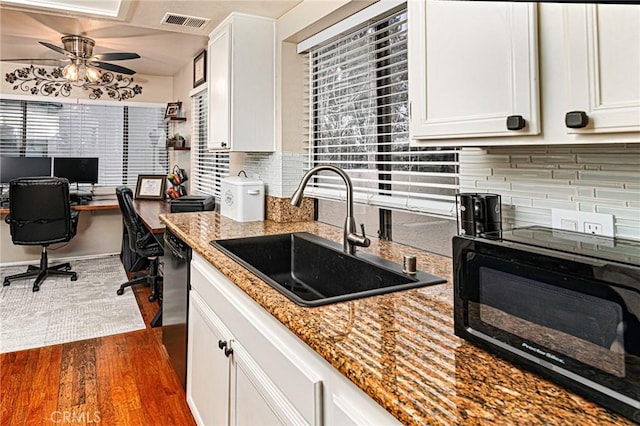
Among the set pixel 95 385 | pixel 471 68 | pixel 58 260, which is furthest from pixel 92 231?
pixel 471 68

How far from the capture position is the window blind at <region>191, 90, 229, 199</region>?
3959mm

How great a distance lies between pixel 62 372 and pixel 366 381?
97.3 inches

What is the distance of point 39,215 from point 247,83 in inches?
117

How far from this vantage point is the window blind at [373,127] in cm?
170

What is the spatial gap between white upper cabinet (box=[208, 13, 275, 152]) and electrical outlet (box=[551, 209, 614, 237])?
181 cm

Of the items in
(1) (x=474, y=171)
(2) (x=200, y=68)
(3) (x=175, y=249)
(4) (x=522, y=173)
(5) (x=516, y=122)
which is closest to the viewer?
(5) (x=516, y=122)

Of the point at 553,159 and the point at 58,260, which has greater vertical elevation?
the point at 553,159

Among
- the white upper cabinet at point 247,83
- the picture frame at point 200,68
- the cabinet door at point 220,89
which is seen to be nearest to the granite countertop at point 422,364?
the white upper cabinet at point 247,83

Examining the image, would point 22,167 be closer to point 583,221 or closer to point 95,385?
point 95,385

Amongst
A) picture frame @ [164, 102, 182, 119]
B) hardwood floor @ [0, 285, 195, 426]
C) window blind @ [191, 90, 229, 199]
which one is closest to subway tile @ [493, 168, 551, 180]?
hardwood floor @ [0, 285, 195, 426]

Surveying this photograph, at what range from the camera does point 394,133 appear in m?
1.86

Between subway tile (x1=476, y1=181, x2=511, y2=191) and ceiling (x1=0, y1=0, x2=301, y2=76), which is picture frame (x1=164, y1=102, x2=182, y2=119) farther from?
subway tile (x1=476, y1=181, x2=511, y2=191)

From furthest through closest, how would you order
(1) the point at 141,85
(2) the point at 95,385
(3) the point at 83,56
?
(1) the point at 141,85
(3) the point at 83,56
(2) the point at 95,385

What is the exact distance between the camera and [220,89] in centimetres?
262
